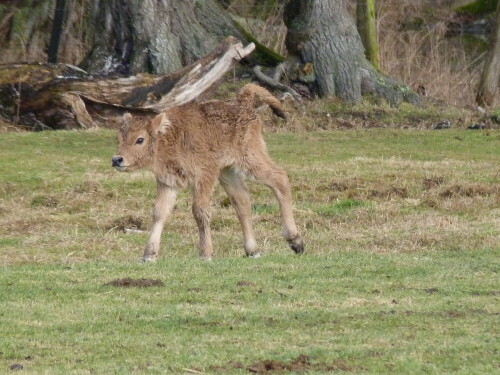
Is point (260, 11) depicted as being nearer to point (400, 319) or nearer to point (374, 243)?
point (374, 243)

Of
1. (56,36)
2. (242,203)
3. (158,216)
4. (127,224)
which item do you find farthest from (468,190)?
(56,36)

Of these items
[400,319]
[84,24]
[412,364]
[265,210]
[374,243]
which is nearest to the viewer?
[412,364]

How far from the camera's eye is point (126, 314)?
9.01 meters

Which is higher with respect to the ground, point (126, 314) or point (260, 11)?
point (260, 11)

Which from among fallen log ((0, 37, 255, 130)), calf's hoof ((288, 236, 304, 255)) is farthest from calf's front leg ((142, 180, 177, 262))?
fallen log ((0, 37, 255, 130))

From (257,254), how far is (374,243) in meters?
1.55

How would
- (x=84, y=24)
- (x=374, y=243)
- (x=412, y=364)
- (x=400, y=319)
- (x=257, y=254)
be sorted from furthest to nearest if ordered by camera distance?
1. (x=84, y=24)
2. (x=374, y=243)
3. (x=257, y=254)
4. (x=400, y=319)
5. (x=412, y=364)

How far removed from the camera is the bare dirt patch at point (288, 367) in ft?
23.9

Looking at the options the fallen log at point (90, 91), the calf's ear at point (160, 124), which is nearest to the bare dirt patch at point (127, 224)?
the calf's ear at point (160, 124)

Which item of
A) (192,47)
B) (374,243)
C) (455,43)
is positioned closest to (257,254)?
(374,243)

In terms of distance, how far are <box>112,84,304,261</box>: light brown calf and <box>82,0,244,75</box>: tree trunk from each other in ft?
40.6

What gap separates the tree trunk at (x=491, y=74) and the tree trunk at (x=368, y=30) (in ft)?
8.46

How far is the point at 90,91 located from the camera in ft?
73.8

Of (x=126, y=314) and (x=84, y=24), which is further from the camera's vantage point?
(x=84, y=24)
